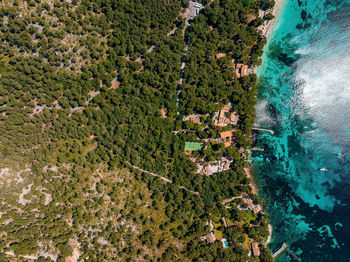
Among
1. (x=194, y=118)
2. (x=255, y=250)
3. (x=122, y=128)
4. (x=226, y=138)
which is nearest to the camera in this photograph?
(x=122, y=128)

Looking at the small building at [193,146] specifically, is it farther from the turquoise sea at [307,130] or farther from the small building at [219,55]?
the small building at [219,55]

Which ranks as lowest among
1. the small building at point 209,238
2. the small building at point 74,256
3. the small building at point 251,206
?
the small building at point 74,256

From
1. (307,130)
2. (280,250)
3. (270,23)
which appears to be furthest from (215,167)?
(270,23)

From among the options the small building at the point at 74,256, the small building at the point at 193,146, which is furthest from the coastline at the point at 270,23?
the small building at the point at 74,256

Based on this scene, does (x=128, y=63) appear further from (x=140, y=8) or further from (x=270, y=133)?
(x=270, y=133)

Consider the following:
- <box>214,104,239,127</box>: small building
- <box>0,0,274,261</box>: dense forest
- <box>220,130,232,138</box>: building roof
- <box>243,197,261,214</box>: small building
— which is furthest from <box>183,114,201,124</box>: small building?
<box>243,197,261,214</box>: small building

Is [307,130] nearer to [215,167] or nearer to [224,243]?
[215,167]

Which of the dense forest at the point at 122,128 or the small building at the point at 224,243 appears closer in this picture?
the dense forest at the point at 122,128

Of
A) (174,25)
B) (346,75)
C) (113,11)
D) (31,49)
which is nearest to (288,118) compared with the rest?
(346,75)
